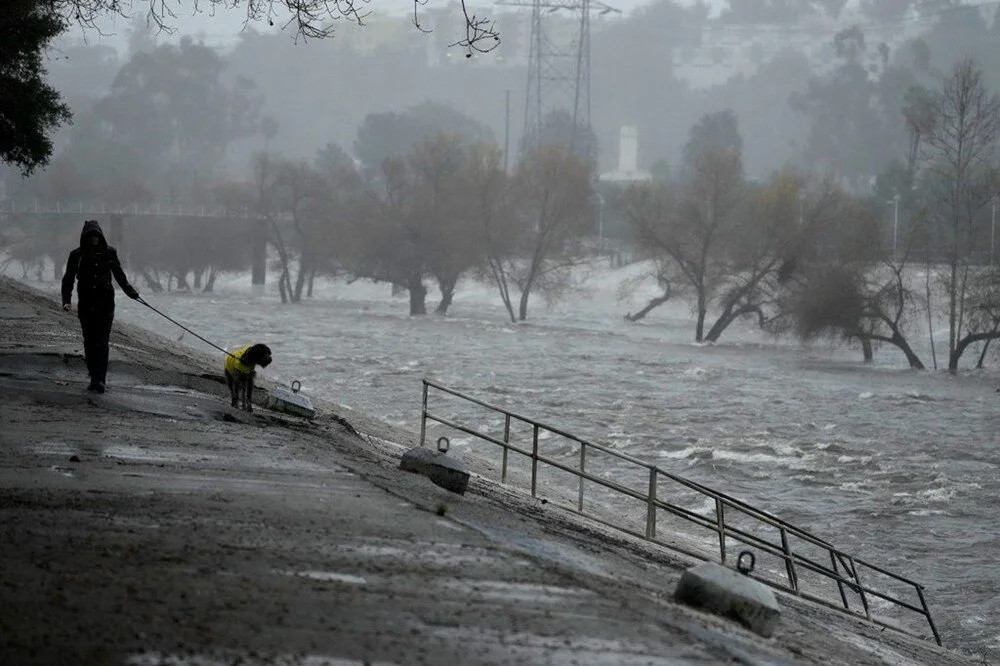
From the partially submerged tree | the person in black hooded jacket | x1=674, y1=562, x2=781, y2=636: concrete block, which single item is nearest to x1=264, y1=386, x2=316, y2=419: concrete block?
the person in black hooded jacket

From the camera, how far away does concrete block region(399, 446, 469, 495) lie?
44.7 feet

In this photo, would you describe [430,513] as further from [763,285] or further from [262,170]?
[262,170]

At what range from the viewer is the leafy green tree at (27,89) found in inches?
965

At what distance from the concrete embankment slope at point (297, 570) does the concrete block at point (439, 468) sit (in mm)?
165

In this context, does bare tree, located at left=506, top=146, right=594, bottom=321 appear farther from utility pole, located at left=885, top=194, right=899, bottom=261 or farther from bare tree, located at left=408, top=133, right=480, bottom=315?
utility pole, located at left=885, top=194, right=899, bottom=261

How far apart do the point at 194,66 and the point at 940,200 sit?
96.0m

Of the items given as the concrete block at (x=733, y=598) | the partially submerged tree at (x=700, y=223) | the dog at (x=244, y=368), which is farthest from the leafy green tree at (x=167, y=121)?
the concrete block at (x=733, y=598)

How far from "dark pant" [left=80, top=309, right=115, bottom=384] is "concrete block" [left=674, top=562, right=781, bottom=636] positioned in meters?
7.37

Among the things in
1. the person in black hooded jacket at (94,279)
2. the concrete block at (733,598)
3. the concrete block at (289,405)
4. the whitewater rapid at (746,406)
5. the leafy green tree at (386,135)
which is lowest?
the whitewater rapid at (746,406)

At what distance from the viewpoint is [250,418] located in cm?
1608

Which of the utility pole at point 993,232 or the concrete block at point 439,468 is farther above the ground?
the utility pole at point 993,232

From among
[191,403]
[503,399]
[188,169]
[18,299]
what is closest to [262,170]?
[188,169]

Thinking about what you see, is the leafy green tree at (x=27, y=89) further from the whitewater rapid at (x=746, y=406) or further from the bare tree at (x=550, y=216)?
the bare tree at (x=550, y=216)

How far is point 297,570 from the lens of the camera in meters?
7.99
